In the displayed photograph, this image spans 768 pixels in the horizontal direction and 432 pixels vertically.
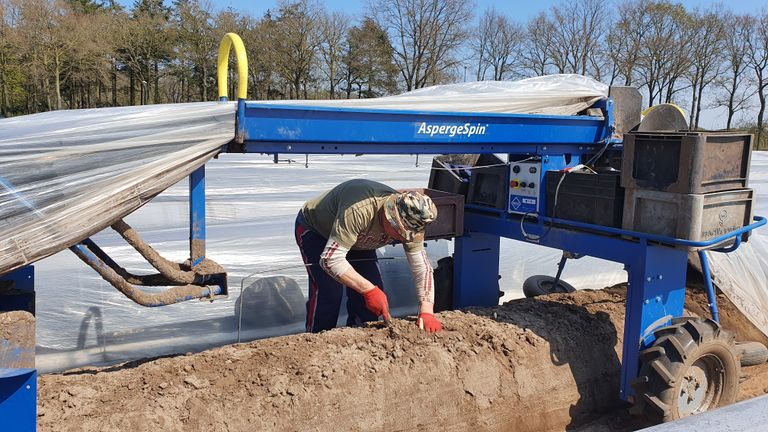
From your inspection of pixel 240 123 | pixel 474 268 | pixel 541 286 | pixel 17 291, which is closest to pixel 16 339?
pixel 17 291

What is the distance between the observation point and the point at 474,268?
493 centimetres

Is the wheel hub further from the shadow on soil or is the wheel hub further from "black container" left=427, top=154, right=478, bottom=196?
"black container" left=427, top=154, right=478, bottom=196

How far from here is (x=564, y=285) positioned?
19.4 feet

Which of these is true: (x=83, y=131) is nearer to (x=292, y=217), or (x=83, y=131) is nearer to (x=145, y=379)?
(x=145, y=379)

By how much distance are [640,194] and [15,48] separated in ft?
89.4

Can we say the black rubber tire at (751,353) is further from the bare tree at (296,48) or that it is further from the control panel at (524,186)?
the bare tree at (296,48)

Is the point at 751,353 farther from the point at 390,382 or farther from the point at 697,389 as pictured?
the point at 390,382

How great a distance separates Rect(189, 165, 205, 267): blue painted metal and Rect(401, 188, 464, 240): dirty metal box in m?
1.55

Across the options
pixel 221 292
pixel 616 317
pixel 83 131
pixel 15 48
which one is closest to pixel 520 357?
pixel 616 317

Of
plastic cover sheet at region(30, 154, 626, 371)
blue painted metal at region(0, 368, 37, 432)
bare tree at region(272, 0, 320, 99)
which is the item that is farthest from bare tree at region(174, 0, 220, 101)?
blue painted metal at region(0, 368, 37, 432)

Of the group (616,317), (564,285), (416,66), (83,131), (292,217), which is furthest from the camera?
(416,66)

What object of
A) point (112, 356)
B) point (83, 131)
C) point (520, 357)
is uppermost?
point (83, 131)

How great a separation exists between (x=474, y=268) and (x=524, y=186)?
2.80 feet

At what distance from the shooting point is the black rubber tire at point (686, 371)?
349 centimetres
